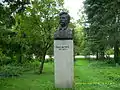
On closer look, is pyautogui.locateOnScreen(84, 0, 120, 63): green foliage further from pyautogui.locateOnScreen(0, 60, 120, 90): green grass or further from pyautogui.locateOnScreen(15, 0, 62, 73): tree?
pyautogui.locateOnScreen(0, 60, 120, 90): green grass

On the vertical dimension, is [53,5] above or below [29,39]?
above

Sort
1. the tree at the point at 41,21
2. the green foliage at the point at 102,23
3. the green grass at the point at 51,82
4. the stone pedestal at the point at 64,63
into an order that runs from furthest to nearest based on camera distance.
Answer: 1. the green foliage at the point at 102,23
2. the tree at the point at 41,21
3. the green grass at the point at 51,82
4. the stone pedestal at the point at 64,63

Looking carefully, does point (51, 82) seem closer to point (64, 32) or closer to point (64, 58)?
point (64, 58)

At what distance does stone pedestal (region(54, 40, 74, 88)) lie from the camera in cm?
1106

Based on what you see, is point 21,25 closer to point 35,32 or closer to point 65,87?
point 35,32

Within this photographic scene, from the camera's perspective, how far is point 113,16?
2750 cm

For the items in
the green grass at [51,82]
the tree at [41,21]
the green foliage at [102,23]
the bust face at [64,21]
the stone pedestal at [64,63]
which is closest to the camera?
the stone pedestal at [64,63]

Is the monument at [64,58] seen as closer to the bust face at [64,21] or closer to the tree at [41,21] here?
the bust face at [64,21]

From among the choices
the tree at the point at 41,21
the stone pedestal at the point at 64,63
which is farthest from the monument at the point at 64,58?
the tree at the point at 41,21

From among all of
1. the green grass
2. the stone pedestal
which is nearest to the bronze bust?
the stone pedestal

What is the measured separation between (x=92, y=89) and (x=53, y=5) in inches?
399

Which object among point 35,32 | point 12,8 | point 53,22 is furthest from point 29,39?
point 12,8

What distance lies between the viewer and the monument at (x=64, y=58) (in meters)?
11.1

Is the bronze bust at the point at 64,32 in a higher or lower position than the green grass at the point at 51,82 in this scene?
higher
